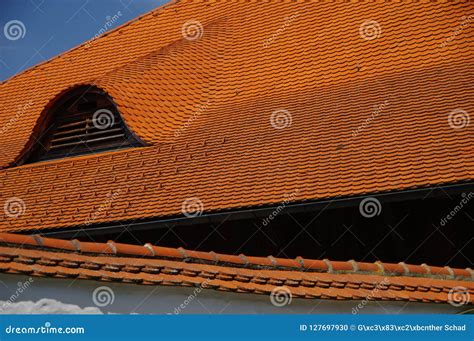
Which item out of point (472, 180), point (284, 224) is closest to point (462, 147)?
point (472, 180)

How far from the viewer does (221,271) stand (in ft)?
22.0

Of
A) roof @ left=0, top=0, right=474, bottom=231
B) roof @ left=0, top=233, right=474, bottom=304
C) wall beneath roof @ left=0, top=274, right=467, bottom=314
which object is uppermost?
roof @ left=0, top=0, right=474, bottom=231

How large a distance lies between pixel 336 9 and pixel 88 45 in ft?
15.6

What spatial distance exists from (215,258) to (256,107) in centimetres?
607

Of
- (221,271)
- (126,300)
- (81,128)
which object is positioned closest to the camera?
(126,300)

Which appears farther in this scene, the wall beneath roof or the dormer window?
the dormer window

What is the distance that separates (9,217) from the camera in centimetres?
1169

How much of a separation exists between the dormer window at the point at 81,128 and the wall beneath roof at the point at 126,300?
6233 millimetres

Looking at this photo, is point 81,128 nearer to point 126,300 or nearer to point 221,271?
point 221,271

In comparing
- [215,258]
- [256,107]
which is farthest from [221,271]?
[256,107]

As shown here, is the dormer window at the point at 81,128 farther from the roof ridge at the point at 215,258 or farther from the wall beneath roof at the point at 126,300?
the wall beneath roof at the point at 126,300

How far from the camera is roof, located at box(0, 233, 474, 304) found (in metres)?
6.13

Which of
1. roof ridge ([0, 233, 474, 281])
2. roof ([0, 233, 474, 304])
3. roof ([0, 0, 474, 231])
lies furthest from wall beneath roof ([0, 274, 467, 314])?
roof ([0, 0, 474, 231])

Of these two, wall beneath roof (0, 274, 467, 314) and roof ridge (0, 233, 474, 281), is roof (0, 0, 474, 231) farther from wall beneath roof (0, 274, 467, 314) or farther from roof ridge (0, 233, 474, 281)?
wall beneath roof (0, 274, 467, 314)
